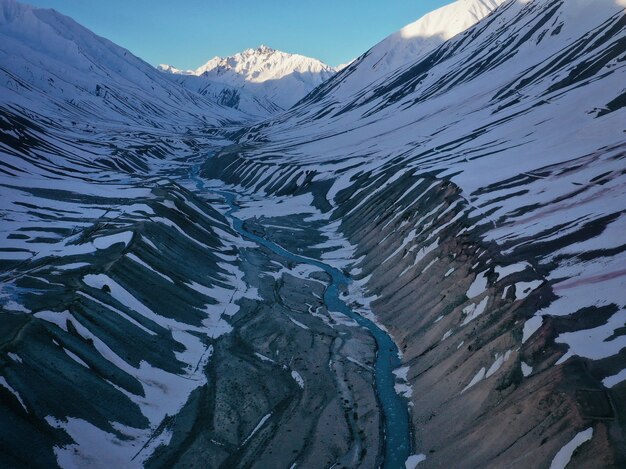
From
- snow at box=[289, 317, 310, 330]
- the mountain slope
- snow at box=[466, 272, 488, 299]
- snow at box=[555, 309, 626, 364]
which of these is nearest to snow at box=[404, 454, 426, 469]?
the mountain slope

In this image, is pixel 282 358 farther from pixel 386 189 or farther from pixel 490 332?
pixel 386 189

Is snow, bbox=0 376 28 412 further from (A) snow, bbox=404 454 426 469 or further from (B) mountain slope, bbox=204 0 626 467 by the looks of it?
(B) mountain slope, bbox=204 0 626 467

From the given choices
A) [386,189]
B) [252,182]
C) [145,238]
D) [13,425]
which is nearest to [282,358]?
[13,425]

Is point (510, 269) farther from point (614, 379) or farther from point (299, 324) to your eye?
point (299, 324)

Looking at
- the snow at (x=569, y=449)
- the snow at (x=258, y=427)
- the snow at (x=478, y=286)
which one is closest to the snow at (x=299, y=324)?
the snow at (x=258, y=427)

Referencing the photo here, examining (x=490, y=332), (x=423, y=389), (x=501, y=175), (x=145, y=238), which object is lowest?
(x=423, y=389)

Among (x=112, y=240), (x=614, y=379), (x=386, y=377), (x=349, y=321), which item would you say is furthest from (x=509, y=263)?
(x=112, y=240)

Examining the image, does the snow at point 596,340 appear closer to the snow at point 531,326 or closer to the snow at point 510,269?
the snow at point 531,326

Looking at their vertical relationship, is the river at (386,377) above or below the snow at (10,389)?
below

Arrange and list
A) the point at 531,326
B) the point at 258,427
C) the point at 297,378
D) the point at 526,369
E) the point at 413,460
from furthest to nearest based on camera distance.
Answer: the point at 297,378 < the point at 258,427 < the point at 531,326 < the point at 526,369 < the point at 413,460
